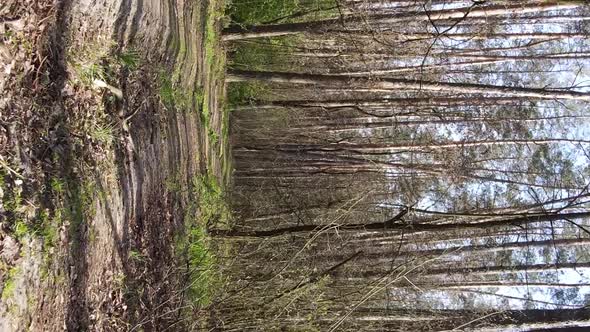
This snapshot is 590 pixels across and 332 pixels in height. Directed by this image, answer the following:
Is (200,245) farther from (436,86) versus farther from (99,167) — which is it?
(436,86)

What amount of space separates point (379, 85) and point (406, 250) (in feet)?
13.2

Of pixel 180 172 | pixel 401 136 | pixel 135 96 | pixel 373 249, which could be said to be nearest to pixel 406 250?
pixel 373 249

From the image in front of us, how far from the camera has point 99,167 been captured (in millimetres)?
4129

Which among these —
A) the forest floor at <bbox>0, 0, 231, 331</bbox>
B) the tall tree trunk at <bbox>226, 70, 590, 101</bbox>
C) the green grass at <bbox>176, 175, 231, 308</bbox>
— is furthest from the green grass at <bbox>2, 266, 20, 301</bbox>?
the tall tree trunk at <bbox>226, 70, 590, 101</bbox>

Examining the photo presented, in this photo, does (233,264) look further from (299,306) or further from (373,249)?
(373,249)

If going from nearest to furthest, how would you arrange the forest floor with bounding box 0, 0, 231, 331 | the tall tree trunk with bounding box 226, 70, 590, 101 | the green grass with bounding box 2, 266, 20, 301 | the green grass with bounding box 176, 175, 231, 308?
the green grass with bounding box 2, 266, 20, 301
the forest floor with bounding box 0, 0, 231, 331
the green grass with bounding box 176, 175, 231, 308
the tall tree trunk with bounding box 226, 70, 590, 101

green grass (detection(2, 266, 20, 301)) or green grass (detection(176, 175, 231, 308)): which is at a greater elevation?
green grass (detection(2, 266, 20, 301))

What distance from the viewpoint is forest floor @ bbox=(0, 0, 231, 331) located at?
10.5 feet

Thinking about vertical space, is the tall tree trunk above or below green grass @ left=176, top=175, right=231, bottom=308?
above

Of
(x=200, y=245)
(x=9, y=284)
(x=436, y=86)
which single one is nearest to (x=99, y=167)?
(x=9, y=284)

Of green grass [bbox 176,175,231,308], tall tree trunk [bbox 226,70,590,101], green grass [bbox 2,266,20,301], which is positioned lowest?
green grass [bbox 176,175,231,308]

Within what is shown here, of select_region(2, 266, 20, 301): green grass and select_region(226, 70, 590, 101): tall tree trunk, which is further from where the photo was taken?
select_region(226, 70, 590, 101): tall tree trunk

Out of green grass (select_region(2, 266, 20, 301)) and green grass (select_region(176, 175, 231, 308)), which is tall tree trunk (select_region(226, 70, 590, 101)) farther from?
green grass (select_region(2, 266, 20, 301))

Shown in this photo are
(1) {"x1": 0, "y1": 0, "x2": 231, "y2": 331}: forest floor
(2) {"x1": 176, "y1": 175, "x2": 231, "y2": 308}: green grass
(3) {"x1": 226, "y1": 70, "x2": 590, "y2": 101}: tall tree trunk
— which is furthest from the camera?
(3) {"x1": 226, "y1": 70, "x2": 590, "y2": 101}: tall tree trunk
